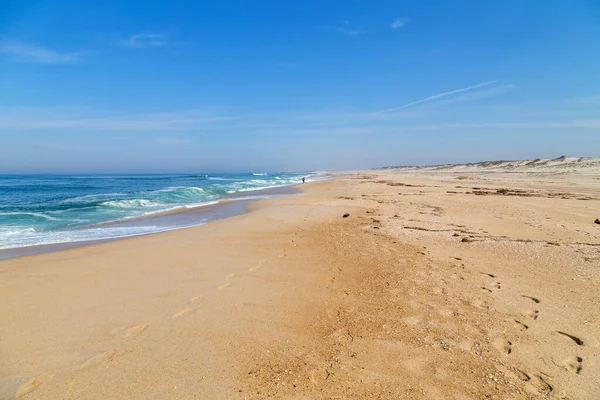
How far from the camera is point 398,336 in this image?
3.23 meters

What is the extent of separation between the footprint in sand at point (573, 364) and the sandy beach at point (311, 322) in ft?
0.06

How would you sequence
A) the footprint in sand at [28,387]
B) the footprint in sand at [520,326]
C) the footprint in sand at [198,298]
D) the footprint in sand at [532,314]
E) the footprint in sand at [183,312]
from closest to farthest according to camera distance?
the footprint in sand at [28,387]
the footprint in sand at [520,326]
the footprint in sand at [532,314]
the footprint in sand at [183,312]
the footprint in sand at [198,298]

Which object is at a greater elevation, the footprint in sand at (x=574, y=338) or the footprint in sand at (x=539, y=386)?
the footprint in sand at (x=574, y=338)

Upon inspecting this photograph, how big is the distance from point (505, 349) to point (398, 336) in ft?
3.27

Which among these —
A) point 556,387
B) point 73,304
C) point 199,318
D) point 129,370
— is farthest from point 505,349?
point 73,304

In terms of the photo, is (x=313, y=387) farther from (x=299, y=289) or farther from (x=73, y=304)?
(x=73, y=304)

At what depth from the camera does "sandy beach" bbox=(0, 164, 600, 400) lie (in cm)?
260

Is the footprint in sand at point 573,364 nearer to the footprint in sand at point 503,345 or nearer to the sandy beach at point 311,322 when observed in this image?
the sandy beach at point 311,322

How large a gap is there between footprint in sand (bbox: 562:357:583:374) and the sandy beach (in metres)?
0.02

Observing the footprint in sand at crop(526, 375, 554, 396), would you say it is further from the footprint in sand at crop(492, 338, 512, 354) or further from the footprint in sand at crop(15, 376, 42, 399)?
the footprint in sand at crop(15, 376, 42, 399)

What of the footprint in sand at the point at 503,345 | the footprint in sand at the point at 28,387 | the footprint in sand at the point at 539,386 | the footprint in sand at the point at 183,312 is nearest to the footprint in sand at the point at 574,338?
the footprint in sand at the point at 503,345

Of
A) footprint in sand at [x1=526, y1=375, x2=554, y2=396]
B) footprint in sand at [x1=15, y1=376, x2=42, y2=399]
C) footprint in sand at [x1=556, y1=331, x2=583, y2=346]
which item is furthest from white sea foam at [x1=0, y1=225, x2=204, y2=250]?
footprint in sand at [x1=556, y1=331, x2=583, y2=346]

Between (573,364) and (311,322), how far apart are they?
8.20 ft

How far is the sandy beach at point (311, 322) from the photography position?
8.52 ft
